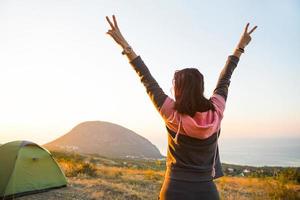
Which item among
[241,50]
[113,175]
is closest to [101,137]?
[113,175]

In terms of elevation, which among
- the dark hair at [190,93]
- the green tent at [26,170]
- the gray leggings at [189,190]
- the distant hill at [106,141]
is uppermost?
the dark hair at [190,93]

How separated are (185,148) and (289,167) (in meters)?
12.2

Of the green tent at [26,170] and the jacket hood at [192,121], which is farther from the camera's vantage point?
the green tent at [26,170]

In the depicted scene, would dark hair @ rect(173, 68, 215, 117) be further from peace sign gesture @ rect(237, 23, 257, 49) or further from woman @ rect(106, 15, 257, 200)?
peace sign gesture @ rect(237, 23, 257, 49)

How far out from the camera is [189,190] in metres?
2.74

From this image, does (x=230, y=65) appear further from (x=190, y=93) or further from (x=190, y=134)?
(x=190, y=134)

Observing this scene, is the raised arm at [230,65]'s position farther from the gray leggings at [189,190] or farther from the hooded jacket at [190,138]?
the gray leggings at [189,190]

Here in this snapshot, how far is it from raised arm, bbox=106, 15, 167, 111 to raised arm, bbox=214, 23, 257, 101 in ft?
1.78

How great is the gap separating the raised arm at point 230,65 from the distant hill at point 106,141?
305 feet

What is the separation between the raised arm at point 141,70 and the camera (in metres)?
2.84

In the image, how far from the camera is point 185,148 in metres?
2.76

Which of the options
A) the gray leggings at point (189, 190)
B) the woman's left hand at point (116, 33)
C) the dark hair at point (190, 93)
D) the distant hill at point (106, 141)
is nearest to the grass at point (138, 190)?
the gray leggings at point (189, 190)

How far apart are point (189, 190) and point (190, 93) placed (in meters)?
0.75

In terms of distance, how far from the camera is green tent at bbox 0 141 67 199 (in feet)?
32.9
